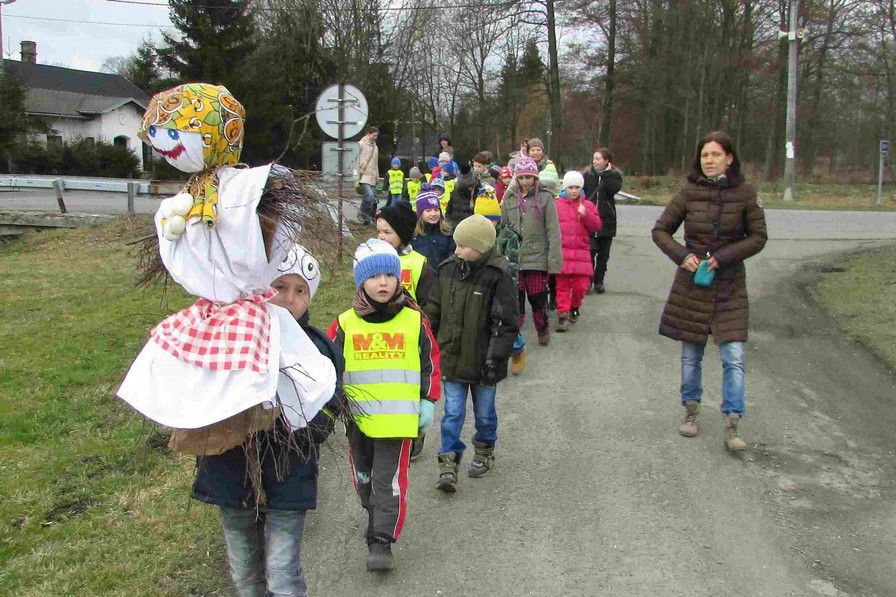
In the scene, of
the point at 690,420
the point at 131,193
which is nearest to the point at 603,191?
the point at 690,420

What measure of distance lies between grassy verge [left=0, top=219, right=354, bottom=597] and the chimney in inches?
2662

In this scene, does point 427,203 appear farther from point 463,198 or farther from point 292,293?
point 463,198

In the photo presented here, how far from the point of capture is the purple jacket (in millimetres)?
8688

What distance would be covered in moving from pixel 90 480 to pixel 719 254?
3.99m

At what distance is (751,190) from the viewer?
5.40 m

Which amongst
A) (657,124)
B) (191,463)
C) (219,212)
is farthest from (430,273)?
(657,124)

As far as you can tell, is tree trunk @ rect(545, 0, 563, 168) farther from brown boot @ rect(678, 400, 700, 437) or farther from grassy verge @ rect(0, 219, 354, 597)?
brown boot @ rect(678, 400, 700, 437)

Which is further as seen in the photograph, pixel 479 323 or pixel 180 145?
pixel 479 323

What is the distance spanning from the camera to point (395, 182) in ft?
52.2

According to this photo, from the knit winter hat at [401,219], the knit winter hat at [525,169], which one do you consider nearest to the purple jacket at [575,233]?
the knit winter hat at [525,169]

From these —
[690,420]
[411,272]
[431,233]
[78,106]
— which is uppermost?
[78,106]

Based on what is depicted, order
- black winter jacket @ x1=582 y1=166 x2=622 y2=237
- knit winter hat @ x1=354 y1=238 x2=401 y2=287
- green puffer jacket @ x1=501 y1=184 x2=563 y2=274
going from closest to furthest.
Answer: knit winter hat @ x1=354 y1=238 x2=401 y2=287, green puffer jacket @ x1=501 y1=184 x2=563 y2=274, black winter jacket @ x1=582 y1=166 x2=622 y2=237

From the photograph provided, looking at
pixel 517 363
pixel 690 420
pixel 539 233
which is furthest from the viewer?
pixel 539 233

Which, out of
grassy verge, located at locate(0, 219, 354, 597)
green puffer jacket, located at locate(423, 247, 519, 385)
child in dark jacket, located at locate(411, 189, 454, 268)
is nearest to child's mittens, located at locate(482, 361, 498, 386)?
green puffer jacket, located at locate(423, 247, 519, 385)
